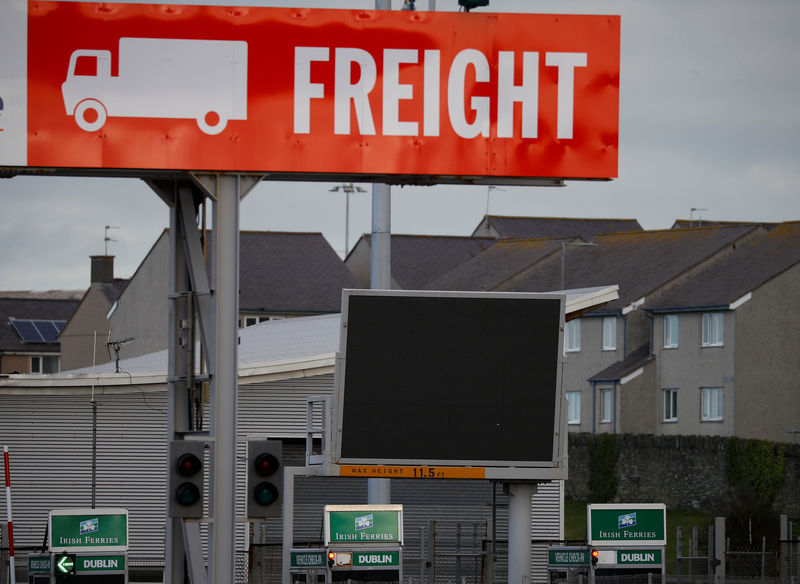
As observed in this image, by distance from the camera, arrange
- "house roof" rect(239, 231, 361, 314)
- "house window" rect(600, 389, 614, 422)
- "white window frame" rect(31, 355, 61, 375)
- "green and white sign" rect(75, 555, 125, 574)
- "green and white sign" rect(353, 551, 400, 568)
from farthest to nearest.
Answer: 1. "white window frame" rect(31, 355, 61, 375)
2. "house roof" rect(239, 231, 361, 314)
3. "house window" rect(600, 389, 614, 422)
4. "green and white sign" rect(353, 551, 400, 568)
5. "green and white sign" rect(75, 555, 125, 574)

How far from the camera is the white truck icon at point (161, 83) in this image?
48.9 ft

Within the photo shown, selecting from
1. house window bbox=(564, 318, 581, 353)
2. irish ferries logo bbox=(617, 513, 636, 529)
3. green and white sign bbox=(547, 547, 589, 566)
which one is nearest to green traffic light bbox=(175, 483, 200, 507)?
green and white sign bbox=(547, 547, 589, 566)

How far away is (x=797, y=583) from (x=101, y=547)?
43.3ft

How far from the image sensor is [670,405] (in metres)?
66.7

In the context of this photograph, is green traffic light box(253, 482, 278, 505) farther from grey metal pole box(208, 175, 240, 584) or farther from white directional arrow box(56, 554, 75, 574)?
white directional arrow box(56, 554, 75, 574)

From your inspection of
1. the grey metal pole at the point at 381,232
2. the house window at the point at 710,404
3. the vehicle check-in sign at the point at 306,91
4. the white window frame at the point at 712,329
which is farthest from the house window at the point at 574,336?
the vehicle check-in sign at the point at 306,91

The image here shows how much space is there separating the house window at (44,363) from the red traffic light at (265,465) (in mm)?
95968

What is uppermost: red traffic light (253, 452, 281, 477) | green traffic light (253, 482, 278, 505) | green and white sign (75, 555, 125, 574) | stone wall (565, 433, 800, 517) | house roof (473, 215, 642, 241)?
house roof (473, 215, 642, 241)

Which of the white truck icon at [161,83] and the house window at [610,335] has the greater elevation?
the white truck icon at [161,83]

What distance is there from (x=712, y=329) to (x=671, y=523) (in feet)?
46.6

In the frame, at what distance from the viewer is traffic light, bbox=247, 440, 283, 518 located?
565 inches

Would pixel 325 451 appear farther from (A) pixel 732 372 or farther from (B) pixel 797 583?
(A) pixel 732 372

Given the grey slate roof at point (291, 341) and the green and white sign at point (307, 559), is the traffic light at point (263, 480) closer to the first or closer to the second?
the green and white sign at point (307, 559)

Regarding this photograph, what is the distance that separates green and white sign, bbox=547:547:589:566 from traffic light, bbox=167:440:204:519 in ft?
28.8
